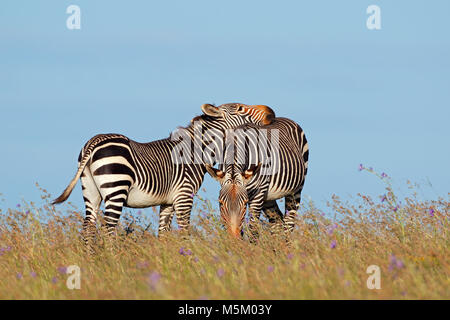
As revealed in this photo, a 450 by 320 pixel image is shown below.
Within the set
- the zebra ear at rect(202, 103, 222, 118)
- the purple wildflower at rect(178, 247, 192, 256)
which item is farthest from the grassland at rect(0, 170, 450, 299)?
the zebra ear at rect(202, 103, 222, 118)

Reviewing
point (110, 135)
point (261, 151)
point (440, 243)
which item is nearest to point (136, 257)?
point (110, 135)

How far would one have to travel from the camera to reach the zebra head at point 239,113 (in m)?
13.6

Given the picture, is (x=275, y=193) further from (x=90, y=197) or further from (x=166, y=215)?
(x=90, y=197)

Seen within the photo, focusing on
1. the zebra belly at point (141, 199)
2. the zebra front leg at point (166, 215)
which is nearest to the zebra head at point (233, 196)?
the zebra belly at point (141, 199)

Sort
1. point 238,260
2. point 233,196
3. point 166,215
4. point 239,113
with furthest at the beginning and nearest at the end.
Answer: point 239,113
point 166,215
point 233,196
point 238,260

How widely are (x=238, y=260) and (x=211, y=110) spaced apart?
237 inches

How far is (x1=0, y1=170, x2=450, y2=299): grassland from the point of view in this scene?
23.5 ft

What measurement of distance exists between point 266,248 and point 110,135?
4.01 metres

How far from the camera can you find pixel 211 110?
13.6 m

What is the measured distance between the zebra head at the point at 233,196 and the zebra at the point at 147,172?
176 cm

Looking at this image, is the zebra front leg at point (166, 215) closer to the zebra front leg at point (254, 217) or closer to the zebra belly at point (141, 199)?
the zebra belly at point (141, 199)

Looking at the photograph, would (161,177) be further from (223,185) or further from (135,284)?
(135,284)

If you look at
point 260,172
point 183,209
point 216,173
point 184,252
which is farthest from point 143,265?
point 183,209

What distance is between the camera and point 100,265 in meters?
9.89
